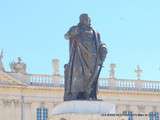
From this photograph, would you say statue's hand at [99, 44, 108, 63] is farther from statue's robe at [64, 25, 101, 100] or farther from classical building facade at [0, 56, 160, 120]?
classical building facade at [0, 56, 160, 120]

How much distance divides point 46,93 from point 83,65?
116 feet

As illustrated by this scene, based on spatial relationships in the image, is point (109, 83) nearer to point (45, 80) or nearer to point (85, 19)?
point (45, 80)

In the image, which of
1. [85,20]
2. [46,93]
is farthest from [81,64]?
[46,93]

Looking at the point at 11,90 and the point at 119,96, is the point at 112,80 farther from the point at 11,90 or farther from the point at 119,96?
the point at 11,90

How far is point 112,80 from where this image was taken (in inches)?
1940

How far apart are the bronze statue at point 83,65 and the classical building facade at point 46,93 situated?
104 feet

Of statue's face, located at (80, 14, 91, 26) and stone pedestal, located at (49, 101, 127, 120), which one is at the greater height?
statue's face, located at (80, 14, 91, 26)

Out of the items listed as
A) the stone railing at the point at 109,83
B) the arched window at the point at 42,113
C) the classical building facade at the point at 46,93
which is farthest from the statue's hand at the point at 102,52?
the arched window at the point at 42,113

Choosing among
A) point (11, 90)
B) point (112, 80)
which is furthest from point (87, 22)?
point (112, 80)

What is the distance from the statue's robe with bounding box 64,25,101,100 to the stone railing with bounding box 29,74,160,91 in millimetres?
34579

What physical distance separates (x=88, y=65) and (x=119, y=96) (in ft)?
124

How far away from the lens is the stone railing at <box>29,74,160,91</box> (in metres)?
46.8

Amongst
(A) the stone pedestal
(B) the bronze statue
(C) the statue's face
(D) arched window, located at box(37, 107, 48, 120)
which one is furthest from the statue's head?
(D) arched window, located at box(37, 107, 48, 120)

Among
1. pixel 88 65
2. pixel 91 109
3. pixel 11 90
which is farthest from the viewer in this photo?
pixel 11 90
